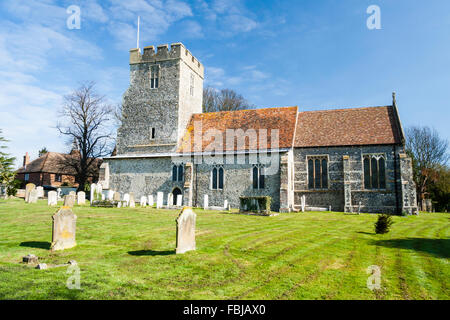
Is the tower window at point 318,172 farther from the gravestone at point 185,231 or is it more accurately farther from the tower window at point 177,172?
the gravestone at point 185,231

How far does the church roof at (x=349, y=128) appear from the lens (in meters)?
22.0

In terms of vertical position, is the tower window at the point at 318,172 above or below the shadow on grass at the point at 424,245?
above

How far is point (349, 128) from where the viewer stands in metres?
23.3

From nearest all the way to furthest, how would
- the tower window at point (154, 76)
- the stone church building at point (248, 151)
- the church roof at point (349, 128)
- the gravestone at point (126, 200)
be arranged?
the gravestone at point (126, 200) < the stone church building at point (248, 151) < the church roof at point (349, 128) < the tower window at point (154, 76)

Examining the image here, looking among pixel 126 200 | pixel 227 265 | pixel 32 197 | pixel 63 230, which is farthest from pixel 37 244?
pixel 32 197

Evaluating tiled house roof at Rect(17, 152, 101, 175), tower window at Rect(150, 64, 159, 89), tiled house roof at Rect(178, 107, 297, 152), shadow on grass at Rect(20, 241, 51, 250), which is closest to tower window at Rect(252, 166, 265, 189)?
tiled house roof at Rect(178, 107, 297, 152)

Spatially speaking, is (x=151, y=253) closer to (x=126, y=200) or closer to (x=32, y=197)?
(x=126, y=200)

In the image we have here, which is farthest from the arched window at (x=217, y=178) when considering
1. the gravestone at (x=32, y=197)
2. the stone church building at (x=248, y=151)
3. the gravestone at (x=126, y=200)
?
the gravestone at (x=32, y=197)

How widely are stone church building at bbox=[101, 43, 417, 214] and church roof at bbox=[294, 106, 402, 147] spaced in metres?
0.07

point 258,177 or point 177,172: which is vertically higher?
point 177,172

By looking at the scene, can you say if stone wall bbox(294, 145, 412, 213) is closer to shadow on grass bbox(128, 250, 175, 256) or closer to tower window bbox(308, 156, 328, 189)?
tower window bbox(308, 156, 328, 189)

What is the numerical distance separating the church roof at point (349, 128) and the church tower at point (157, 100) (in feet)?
35.1

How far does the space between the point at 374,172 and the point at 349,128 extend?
3.90 m
